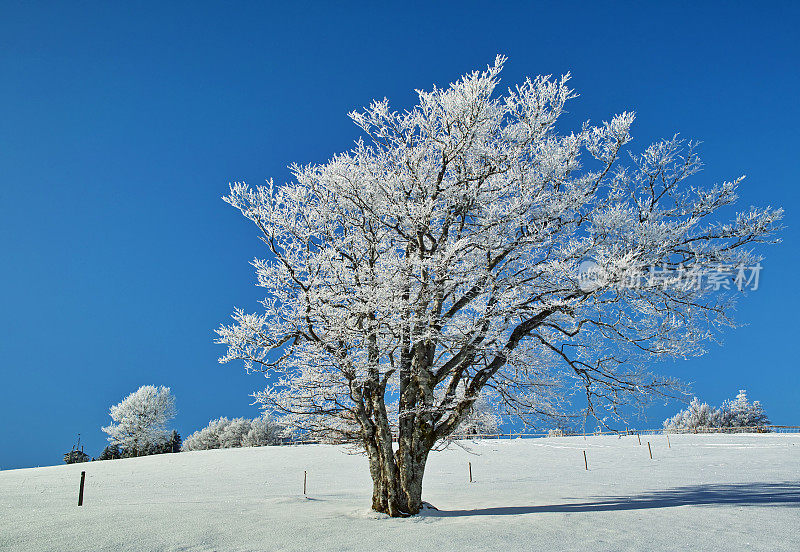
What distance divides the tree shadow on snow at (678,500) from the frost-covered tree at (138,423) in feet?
167

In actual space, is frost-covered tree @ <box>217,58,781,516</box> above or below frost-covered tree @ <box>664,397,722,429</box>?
above

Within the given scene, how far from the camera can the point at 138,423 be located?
51.5 metres

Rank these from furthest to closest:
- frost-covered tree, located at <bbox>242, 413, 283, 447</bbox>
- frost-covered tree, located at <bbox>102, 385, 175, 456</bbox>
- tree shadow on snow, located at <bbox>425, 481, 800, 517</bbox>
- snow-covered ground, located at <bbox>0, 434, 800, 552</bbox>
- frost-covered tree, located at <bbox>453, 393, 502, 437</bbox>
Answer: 1. frost-covered tree, located at <bbox>242, 413, 283, 447</bbox>
2. frost-covered tree, located at <bbox>102, 385, 175, 456</bbox>
3. frost-covered tree, located at <bbox>453, 393, 502, 437</bbox>
4. tree shadow on snow, located at <bbox>425, 481, 800, 517</bbox>
5. snow-covered ground, located at <bbox>0, 434, 800, 552</bbox>

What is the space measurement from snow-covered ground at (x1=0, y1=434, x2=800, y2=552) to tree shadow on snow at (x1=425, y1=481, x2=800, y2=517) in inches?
1.7

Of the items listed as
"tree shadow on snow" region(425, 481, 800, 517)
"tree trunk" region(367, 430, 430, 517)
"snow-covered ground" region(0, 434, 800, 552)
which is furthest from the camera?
"tree shadow on snow" region(425, 481, 800, 517)

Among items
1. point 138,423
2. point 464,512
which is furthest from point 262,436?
point 464,512

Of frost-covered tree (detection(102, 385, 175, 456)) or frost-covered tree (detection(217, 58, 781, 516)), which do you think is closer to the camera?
frost-covered tree (detection(217, 58, 781, 516))

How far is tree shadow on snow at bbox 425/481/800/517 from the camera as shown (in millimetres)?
10570

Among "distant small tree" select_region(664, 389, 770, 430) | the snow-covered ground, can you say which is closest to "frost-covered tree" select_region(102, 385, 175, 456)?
the snow-covered ground

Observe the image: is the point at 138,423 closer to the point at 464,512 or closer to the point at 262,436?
the point at 262,436

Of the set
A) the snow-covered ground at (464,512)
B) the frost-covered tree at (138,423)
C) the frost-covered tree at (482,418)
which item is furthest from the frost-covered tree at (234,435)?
the frost-covered tree at (482,418)

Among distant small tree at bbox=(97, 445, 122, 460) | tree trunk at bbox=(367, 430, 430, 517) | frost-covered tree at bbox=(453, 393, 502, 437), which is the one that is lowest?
distant small tree at bbox=(97, 445, 122, 460)

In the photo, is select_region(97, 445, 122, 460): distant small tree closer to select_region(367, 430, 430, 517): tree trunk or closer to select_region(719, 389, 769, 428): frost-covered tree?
select_region(367, 430, 430, 517): tree trunk

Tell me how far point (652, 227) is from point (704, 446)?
27257mm
